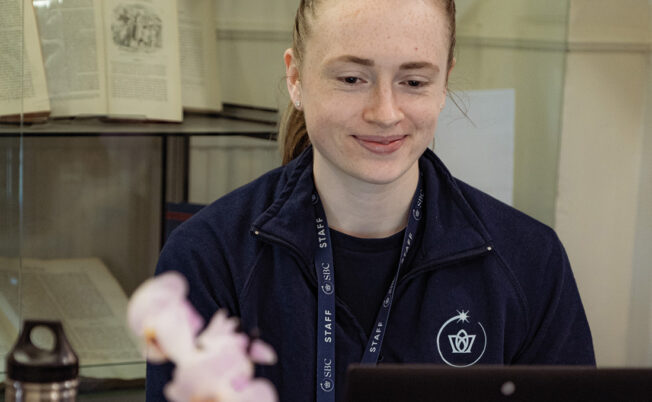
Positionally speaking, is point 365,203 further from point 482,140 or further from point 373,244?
point 482,140

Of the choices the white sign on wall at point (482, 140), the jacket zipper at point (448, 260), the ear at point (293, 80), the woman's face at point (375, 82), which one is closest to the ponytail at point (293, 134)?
the ear at point (293, 80)

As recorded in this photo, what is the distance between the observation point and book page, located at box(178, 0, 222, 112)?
2.16m

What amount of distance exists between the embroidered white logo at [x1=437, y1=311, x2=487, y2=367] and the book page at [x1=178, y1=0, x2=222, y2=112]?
1.01 meters

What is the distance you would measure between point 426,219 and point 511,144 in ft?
3.30

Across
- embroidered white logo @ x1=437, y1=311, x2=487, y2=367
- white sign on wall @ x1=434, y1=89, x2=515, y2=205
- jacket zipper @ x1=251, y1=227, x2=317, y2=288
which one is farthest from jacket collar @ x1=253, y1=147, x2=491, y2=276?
white sign on wall @ x1=434, y1=89, x2=515, y2=205

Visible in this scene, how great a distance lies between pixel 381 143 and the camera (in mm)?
1375

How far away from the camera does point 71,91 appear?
77.9 inches

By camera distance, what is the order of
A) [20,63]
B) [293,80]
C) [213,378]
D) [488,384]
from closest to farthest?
[213,378] → [488,384] → [293,80] → [20,63]

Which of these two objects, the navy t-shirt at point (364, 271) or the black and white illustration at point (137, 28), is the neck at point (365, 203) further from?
the black and white illustration at point (137, 28)

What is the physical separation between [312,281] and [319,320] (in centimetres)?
7

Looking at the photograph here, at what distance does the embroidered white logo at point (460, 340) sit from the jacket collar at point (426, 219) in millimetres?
110

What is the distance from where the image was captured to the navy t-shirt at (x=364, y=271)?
1.46m

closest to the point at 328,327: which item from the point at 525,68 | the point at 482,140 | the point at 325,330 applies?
the point at 325,330

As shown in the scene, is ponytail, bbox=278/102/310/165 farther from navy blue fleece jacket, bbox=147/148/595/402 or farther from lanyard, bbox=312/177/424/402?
lanyard, bbox=312/177/424/402
